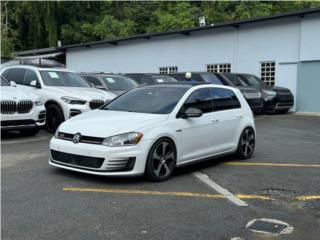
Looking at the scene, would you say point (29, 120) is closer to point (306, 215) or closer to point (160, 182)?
point (160, 182)

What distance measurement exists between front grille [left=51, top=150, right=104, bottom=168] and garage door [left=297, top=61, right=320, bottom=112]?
16809mm

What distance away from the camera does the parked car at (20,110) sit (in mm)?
11688

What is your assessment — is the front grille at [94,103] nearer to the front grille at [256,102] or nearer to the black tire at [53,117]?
the black tire at [53,117]

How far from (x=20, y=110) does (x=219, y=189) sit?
6425 mm

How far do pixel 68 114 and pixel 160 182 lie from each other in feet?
19.6

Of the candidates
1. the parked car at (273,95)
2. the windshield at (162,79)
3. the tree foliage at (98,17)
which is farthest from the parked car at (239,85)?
the tree foliage at (98,17)

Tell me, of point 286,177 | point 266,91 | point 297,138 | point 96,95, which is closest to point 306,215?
point 286,177

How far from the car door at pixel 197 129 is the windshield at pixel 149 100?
0.23 metres

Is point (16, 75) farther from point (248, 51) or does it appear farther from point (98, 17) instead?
point (98, 17)

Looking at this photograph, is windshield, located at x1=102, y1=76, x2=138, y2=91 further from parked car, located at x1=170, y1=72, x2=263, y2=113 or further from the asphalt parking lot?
the asphalt parking lot

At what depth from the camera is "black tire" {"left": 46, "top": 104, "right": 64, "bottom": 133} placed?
13078 mm

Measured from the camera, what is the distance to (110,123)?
7.50 metres

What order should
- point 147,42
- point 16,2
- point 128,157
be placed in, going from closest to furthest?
point 128,157, point 147,42, point 16,2

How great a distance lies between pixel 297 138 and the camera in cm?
1320
